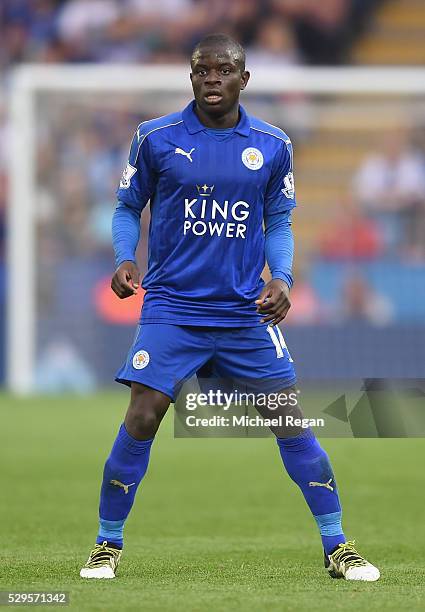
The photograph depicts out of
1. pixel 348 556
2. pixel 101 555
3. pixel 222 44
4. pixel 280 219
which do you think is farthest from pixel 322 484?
pixel 222 44

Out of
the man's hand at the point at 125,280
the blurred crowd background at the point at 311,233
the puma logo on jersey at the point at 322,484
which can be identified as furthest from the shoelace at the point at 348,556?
the blurred crowd background at the point at 311,233

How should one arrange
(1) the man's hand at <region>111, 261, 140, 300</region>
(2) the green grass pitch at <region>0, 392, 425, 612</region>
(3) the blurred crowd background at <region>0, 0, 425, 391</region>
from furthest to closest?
(3) the blurred crowd background at <region>0, 0, 425, 391</region>
(1) the man's hand at <region>111, 261, 140, 300</region>
(2) the green grass pitch at <region>0, 392, 425, 612</region>

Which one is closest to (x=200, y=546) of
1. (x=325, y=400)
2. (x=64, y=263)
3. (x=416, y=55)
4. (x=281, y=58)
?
(x=325, y=400)

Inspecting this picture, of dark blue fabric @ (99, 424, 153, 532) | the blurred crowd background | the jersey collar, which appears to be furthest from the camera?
the blurred crowd background

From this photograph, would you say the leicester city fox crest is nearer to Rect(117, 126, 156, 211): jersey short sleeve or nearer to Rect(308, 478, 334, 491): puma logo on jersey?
Rect(117, 126, 156, 211): jersey short sleeve

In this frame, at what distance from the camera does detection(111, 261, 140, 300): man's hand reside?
5430 mm

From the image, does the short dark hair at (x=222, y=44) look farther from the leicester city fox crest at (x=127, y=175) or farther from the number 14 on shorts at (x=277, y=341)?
the number 14 on shorts at (x=277, y=341)

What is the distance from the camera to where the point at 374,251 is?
15383mm

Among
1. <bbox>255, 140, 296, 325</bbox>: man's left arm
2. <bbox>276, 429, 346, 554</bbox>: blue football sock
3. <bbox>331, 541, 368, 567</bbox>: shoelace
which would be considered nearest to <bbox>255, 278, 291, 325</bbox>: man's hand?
<bbox>255, 140, 296, 325</bbox>: man's left arm

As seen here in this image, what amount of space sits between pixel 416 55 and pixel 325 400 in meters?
14.8

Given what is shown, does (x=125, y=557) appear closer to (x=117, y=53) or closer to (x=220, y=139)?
(x=220, y=139)

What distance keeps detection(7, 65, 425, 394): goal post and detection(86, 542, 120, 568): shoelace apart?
9672mm

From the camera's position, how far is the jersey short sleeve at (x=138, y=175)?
561 cm

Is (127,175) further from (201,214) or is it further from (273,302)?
(273,302)
